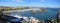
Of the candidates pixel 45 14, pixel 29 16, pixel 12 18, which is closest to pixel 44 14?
pixel 45 14

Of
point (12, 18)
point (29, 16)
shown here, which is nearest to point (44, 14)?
point (29, 16)

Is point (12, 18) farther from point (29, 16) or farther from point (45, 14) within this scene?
point (45, 14)

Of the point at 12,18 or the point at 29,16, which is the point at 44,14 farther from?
the point at 12,18

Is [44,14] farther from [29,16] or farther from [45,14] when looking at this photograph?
[29,16]

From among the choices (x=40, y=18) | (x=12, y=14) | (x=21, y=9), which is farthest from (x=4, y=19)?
(x=40, y=18)

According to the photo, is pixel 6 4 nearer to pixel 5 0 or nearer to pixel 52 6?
pixel 5 0

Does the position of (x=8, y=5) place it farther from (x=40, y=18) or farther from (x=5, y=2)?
(x=40, y=18)

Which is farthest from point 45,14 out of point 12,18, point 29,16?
point 12,18

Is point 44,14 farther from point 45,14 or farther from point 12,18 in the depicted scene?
point 12,18

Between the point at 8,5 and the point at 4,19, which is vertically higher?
the point at 8,5
